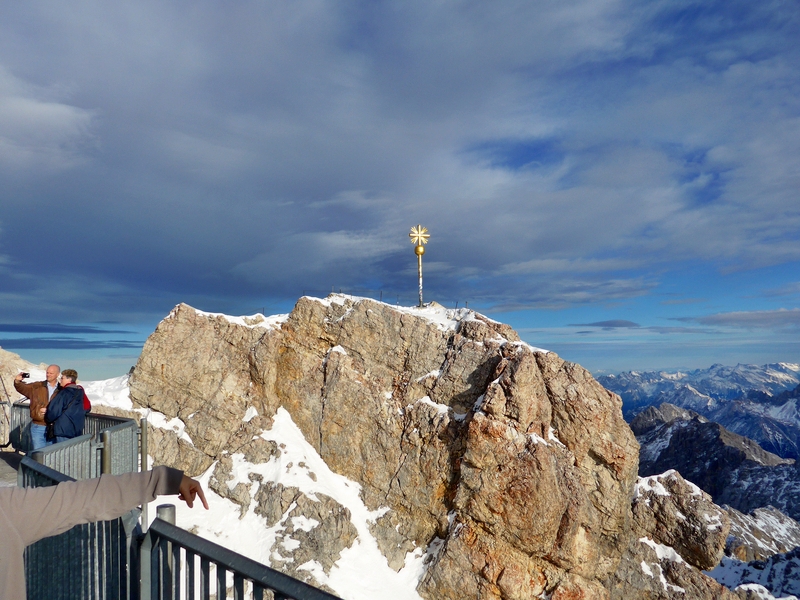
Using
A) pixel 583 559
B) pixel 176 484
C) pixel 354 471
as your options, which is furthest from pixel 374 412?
pixel 176 484

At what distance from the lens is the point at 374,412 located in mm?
33156

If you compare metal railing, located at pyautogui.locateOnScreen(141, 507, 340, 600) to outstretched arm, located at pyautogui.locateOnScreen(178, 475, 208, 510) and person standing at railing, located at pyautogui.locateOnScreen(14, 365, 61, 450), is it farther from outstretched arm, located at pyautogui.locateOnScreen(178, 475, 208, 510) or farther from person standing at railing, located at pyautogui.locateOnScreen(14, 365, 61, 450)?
person standing at railing, located at pyautogui.locateOnScreen(14, 365, 61, 450)

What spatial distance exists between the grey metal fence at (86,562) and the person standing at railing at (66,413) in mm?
6840

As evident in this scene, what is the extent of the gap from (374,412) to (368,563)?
29.5 ft

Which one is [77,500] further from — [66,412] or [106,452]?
[66,412]

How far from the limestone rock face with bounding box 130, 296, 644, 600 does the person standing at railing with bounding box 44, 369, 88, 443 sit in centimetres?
1964

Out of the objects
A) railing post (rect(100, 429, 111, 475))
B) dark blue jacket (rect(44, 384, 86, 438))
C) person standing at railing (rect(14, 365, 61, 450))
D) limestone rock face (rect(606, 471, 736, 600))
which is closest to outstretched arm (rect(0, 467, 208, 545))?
railing post (rect(100, 429, 111, 475))

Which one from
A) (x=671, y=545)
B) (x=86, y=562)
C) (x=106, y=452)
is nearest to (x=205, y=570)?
(x=86, y=562)

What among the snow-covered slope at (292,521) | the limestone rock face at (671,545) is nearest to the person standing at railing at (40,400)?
the snow-covered slope at (292,521)

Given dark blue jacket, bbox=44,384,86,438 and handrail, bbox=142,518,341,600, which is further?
dark blue jacket, bbox=44,384,86,438

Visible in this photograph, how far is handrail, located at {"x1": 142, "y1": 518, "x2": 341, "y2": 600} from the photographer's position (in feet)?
9.40

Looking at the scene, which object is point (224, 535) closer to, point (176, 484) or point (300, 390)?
point (300, 390)

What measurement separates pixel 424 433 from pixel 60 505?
99.7 ft

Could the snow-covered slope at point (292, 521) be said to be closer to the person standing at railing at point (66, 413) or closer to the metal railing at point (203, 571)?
the person standing at railing at point (66, 413)
